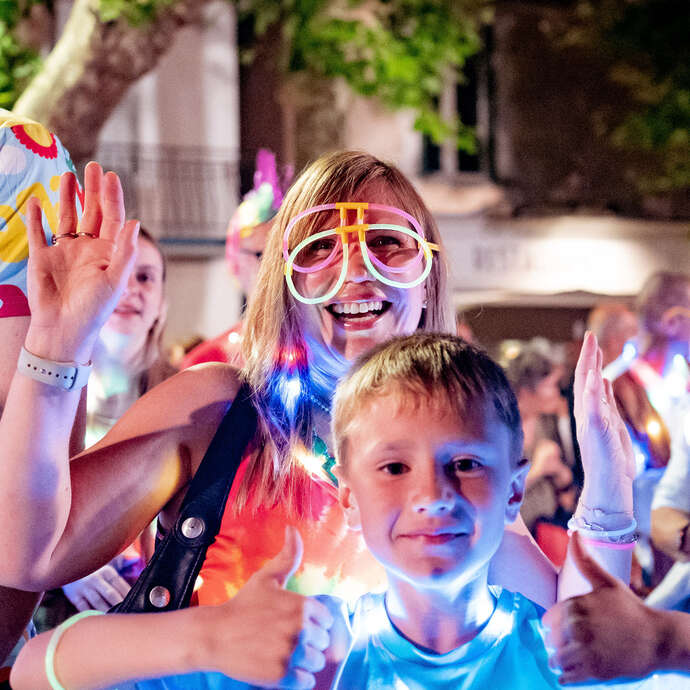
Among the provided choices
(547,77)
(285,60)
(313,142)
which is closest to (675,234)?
(547,77)

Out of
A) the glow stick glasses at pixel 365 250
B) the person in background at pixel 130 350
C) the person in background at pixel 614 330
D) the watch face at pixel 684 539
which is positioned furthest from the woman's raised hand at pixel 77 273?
the person in background at pixel 614 330

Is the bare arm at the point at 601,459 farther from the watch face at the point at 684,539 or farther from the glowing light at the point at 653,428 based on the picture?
the glowing light at the point at 653,428

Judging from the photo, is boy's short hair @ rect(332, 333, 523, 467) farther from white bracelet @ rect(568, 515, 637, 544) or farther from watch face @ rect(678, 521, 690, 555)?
watch face @ rect(678, 521, 690, 555)

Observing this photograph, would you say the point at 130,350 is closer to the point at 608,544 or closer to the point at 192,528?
the point at 192,528

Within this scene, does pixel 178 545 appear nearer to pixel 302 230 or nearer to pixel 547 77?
pixel 302 230

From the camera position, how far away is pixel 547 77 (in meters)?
15.3

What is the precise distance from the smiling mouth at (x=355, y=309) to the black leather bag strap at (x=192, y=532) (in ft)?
0.86

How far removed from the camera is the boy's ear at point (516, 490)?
4.67ft

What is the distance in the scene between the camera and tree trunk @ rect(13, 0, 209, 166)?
5816 millimetres

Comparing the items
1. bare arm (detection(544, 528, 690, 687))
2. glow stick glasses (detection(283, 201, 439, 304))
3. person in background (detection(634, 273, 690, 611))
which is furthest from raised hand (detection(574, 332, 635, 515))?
person in background (detection(634, 273, 690, 611))

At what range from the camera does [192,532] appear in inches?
63.6

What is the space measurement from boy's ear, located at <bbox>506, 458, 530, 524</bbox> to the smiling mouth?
470 millimetres

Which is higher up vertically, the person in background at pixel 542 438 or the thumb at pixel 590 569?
the thumb at pixel 590 569

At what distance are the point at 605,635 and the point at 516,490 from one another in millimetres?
238
